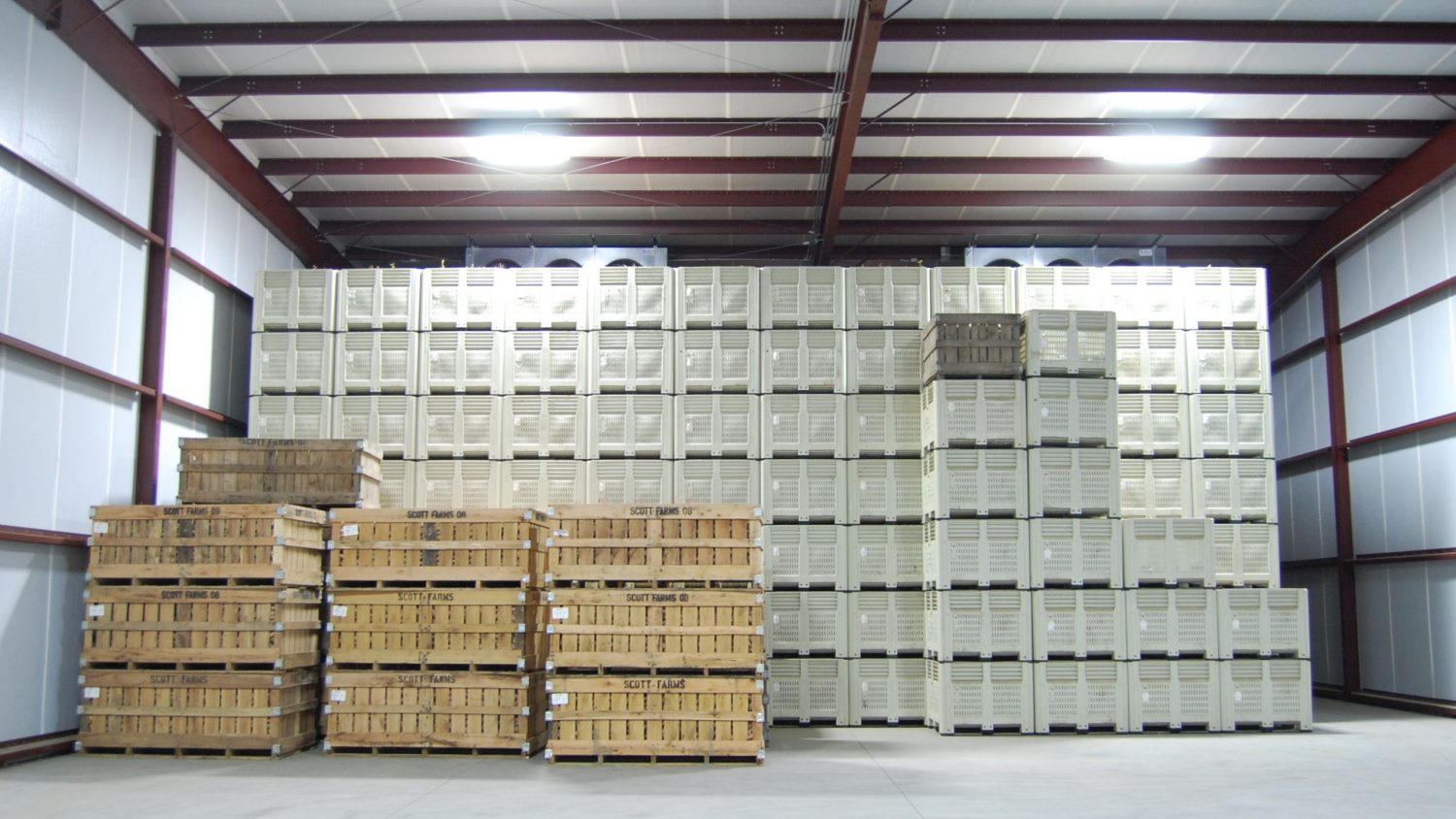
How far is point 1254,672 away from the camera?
591 inches

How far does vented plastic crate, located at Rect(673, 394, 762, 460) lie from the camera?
16.5m

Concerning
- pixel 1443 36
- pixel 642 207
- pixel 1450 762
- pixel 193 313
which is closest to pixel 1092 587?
pixel 1450 762

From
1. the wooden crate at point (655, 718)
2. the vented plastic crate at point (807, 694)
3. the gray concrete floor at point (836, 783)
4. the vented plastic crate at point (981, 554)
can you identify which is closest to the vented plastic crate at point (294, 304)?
the gray concrete floor at point (836, 783)

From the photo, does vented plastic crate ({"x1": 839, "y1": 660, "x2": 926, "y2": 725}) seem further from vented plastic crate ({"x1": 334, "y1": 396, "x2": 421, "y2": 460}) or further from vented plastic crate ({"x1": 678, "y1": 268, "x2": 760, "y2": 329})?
vented plastic crate ({"x1": 334, "y1": 396, "x2": 421, "y2": 460})

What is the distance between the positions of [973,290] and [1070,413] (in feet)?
8.50

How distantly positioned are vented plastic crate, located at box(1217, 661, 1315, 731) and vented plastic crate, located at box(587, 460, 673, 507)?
24.5 ft

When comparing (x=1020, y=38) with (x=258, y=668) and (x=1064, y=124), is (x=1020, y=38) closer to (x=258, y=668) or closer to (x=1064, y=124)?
(x=1064, y=124)

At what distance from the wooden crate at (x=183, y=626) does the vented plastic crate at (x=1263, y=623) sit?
11173 millimetres

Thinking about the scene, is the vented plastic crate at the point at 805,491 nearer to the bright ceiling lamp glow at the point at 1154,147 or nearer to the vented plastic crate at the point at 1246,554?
the vented plastic crate at the point at 1246,554

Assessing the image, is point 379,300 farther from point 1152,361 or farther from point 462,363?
point 1152,361

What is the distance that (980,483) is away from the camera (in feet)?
49.7

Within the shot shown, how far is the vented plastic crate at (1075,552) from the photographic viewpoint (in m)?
15.0

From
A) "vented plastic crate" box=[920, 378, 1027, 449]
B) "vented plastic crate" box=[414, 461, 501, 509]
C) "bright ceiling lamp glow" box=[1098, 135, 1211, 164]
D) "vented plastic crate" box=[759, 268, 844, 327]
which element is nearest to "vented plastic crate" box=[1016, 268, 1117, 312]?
"bright ceiling lamp glow" box=[1098, 135, 1211, 164]

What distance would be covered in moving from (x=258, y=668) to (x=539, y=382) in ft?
17.4
